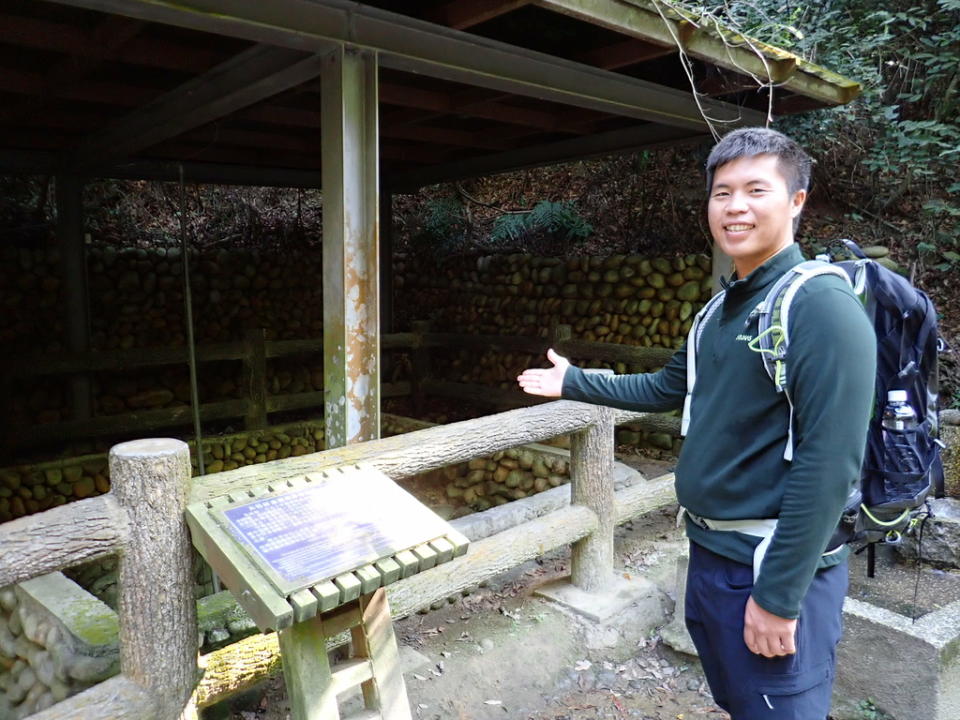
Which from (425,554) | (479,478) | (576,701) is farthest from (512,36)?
(479,478)

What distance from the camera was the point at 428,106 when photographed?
14.0 ft

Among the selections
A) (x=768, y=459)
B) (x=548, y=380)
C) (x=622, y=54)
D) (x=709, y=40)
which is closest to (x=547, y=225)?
(x=622, y=54)

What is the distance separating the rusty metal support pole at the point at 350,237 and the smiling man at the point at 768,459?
1485 mm

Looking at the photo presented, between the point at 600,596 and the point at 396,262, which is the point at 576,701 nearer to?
the point at 600,596

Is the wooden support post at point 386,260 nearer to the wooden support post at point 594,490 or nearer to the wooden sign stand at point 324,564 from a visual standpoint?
the wooden support post at point 594,490

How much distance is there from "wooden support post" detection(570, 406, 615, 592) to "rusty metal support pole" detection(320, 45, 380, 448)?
1028mm

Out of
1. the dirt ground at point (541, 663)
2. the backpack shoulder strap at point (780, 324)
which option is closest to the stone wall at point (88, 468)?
the dirt ground at point (541, 663)

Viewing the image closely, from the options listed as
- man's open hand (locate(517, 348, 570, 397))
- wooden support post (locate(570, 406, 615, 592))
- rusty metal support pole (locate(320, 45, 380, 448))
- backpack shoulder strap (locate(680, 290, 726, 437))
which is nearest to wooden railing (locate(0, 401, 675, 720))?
rusty metal support pole (locate(320, 45, 380, 448))

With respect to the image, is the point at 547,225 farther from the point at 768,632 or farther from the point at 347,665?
the point at 768,632

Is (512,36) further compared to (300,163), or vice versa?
(300,163)

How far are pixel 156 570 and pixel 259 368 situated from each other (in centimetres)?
460

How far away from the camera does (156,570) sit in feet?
5.84

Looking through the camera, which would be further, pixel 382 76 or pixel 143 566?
pixel 382 76

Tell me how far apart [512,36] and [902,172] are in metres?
5.09
